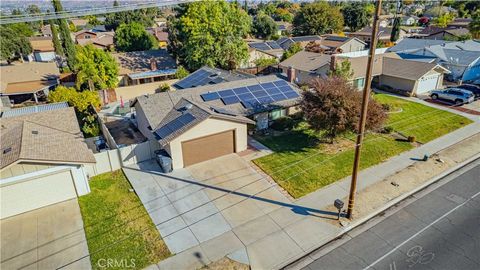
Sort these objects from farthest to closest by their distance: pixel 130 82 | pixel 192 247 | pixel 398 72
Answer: pixel 130 82 < pixel 398 72 < pixel 192 247

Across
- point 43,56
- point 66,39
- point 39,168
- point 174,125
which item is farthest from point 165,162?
point 43,56

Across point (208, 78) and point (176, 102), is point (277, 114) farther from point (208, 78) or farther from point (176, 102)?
point (208, 78)

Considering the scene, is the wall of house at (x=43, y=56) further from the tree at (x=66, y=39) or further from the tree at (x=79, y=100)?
the tree at (x=79, y=100)

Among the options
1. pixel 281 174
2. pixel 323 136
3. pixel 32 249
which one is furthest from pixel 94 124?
pixel 323 136

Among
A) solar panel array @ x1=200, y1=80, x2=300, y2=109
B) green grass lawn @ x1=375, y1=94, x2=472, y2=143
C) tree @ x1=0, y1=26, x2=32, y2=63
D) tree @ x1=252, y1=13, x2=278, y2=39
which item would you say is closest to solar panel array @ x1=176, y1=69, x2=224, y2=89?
solar panel array @ x1=200, y1=80, x2=300, y2=109

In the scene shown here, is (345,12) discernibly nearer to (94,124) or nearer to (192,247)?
(94,124)

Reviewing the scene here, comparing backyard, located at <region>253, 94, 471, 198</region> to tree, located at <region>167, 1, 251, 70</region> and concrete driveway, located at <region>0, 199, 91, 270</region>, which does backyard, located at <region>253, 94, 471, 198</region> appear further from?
tree, located at <region>167, 1, 251, 70</region>
